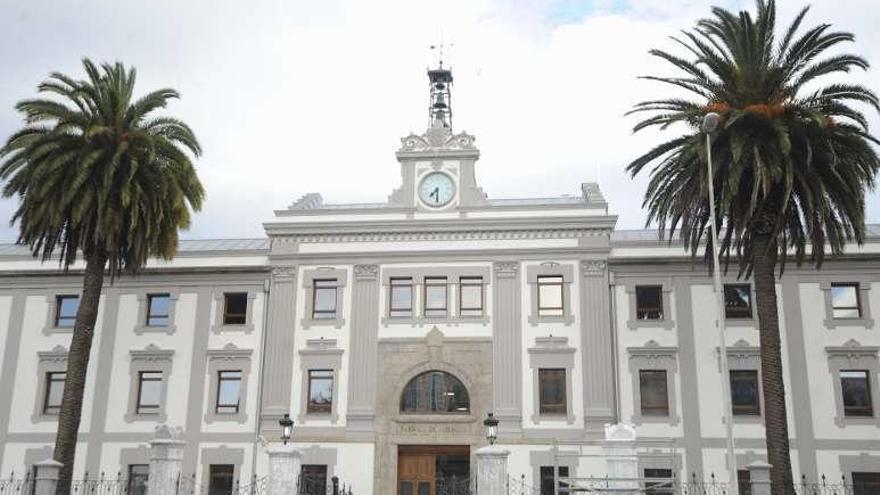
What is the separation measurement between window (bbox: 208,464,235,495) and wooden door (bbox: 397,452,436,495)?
6.80 m

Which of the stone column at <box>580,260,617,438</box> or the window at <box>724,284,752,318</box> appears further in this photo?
the window at <box>724,284,752,318</box>

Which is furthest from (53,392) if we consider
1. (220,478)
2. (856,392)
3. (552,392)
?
(856,392)

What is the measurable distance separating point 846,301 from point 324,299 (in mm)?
21238

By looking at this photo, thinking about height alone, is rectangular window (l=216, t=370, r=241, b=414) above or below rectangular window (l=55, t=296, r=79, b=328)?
below

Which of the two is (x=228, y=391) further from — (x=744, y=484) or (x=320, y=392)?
(x=744, y=484)

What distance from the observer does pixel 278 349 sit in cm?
3831

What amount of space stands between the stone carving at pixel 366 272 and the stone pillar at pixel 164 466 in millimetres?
14309

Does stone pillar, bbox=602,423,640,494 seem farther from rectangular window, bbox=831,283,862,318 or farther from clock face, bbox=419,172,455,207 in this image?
clock face, bbox=419,172,455,207

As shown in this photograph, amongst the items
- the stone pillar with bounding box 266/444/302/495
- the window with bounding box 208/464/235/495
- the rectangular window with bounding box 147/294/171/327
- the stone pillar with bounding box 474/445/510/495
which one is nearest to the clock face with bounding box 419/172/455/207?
the rectangular window with bounding box 147/294/171/327

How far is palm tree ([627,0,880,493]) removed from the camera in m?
28.4

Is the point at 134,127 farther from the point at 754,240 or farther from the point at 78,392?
the point at 754,240

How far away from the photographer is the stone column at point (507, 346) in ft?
120

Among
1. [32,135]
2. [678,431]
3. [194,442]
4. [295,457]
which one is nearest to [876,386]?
[678,431]

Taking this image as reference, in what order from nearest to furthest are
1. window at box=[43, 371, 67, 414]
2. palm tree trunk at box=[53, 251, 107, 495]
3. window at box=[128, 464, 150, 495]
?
palm tree trunk at box=[53, 251, 107, 495] < window at box=[128, 464, 150, 495] < window at box=[43, 371, 67, 414]
